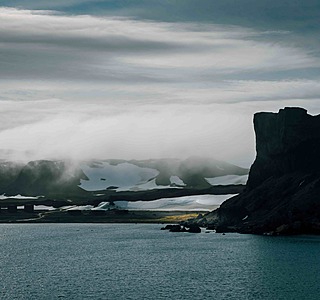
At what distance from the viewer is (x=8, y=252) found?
151 meters

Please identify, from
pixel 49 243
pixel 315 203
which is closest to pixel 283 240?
pixel 315 203

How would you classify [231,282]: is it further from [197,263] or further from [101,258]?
[101,258]

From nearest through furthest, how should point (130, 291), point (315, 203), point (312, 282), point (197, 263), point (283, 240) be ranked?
point (130, 291), point (312, 282), point (197, 263), point (283, 240), point (315, 203)

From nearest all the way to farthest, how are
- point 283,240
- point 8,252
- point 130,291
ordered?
point 130,291, point 8,252, point 283,240

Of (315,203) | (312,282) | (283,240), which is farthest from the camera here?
(315,203)

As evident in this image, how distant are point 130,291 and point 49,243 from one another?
80637 mm

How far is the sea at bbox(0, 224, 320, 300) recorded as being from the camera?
90.6 meters

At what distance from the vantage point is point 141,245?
156 m

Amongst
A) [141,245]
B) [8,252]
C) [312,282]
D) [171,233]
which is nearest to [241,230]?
[171,233]

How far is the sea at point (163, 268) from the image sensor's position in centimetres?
9062

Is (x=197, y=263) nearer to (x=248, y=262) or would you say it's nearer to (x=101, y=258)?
(x=248, y=262)

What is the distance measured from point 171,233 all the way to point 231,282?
9828 cm

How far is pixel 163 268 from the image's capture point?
115 m

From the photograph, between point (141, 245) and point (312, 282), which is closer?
point (312, 282)
